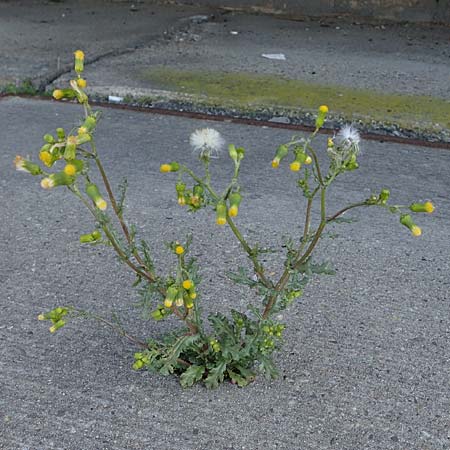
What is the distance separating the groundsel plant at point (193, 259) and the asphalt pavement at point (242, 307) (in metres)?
0.12

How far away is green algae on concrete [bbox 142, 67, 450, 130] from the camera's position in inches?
166

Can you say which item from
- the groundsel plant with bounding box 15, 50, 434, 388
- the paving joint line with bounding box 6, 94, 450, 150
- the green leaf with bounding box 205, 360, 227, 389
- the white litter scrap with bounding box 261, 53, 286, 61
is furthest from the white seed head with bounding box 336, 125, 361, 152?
the white litter scrap with bounding box 261, 53, 286, 61

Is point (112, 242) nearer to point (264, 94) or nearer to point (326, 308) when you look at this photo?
point (326, 308)

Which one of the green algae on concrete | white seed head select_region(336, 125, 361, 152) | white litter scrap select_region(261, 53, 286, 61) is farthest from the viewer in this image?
white litter scrap select_region(261, 53, 286, 61)

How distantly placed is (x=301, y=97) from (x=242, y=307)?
2364 mm

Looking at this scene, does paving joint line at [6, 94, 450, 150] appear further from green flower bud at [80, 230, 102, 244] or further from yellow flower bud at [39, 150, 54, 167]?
yellow flower bud at [39, 150, 54, 167]

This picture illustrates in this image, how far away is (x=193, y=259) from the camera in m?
1.91

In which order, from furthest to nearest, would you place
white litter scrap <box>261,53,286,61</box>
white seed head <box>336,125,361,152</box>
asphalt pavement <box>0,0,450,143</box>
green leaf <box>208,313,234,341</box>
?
white litter scrap <box>261,53,286,61</box>
asphalt pavement <box>0,0,450,143</box>
green leaf <box>208,313,234,341</box>
white seed head <box>336,125,361,152</box>

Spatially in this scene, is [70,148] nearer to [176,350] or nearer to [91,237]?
[91,237]

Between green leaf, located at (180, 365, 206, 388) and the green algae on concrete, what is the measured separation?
8.15ft

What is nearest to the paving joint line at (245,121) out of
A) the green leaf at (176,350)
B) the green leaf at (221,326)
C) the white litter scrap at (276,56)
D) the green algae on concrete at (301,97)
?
the green algae on concrete at (301,97)

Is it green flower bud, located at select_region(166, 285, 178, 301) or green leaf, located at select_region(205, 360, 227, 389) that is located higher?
green flower bud, located at select_region(166, 285, 178, 301)

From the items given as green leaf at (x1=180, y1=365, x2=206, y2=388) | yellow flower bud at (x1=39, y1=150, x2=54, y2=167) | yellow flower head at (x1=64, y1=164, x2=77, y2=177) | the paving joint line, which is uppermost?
yellow flower bud at (x1=39, y1=150, x2=54, y2=167)

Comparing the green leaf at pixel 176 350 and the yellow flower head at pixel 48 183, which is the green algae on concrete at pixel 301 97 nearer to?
the green leaf at pixel 176 350
